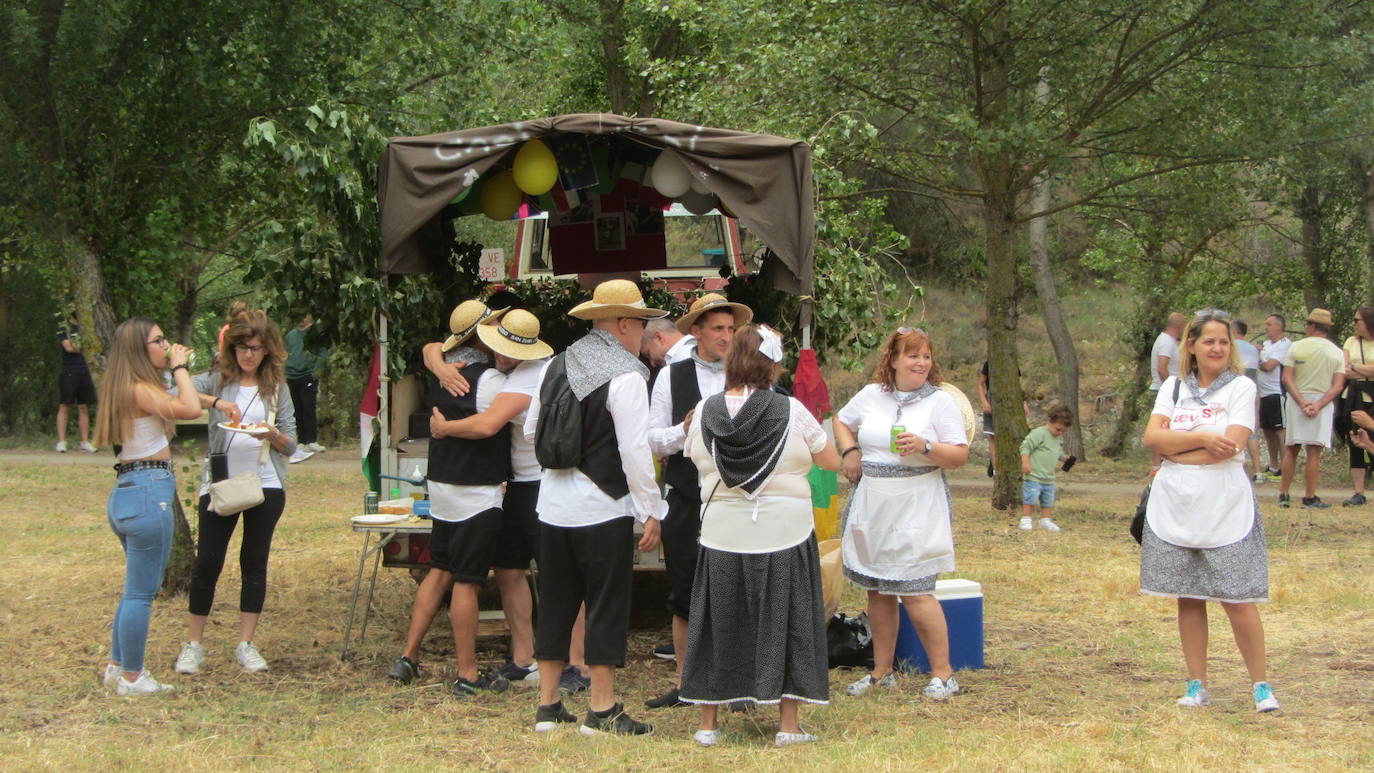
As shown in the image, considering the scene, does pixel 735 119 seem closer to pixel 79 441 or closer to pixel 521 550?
pixel 521 550

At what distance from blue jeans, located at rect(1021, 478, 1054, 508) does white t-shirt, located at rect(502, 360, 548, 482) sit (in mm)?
6052

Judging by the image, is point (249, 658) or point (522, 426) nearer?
point (522, 426)


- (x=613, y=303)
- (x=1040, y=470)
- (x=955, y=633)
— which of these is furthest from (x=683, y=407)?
(x=1040, y=470)

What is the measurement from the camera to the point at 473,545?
588 cm

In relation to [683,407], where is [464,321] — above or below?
above

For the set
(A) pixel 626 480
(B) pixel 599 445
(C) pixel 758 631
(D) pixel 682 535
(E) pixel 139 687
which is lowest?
(E) pixel 139 687

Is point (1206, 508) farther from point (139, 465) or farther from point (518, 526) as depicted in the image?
point (139, 465)

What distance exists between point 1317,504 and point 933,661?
774cm

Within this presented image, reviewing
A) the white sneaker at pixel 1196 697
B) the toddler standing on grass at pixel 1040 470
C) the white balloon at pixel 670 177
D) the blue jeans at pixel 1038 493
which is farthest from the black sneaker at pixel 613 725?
the blue jeans at pixel 1038 493

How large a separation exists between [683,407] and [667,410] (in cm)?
10

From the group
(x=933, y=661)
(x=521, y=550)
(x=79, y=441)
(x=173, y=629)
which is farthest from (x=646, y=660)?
(x=79, y=441)

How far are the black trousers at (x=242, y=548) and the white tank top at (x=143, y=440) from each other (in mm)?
504

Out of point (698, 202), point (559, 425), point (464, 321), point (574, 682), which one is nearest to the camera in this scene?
point (559, 425)

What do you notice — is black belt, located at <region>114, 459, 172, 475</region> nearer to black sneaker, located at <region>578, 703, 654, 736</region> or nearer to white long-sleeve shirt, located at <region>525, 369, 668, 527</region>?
white long-sleeve shirt, located at <region>525, 369, 668, 527</region>
